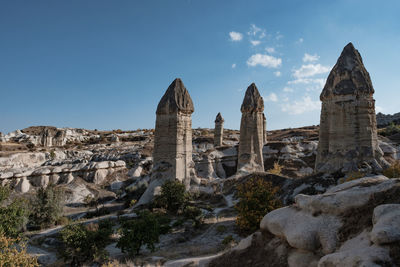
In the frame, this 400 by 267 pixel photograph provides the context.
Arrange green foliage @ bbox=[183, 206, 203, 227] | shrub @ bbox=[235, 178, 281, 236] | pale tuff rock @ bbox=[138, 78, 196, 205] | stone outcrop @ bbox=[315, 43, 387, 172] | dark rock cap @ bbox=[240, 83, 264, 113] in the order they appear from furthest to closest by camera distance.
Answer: dark rock cap @ bbox=[240, 83, 264, 113], pale tuff rock @ bbox=[138, 78, 196, 205], stone outcrop @ bbox=[315, 43, 387, 172], green foliage @ bbox=[183, 206, 203, 227], shrub @ bbox=[235, 178, 281, 236]

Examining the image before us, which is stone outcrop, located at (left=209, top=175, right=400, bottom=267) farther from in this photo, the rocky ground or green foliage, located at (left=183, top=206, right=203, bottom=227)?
green foliage, located at (left=183, top=206, right=203, bottom=227)

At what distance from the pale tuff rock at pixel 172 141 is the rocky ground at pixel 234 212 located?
2307mm

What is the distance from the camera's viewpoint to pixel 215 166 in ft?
109

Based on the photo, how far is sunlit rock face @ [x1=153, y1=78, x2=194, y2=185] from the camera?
1794 cm

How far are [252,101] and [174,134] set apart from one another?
9.76m

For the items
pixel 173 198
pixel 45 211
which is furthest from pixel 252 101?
pixel 45 211

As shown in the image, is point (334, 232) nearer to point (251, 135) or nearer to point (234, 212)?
point (234, 212)

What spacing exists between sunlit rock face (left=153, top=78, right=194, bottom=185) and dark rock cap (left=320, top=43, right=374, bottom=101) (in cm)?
935

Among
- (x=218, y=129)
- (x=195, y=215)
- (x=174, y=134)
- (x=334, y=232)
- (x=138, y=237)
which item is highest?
(x=218, y=129)

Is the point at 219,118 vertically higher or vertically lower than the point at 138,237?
higher

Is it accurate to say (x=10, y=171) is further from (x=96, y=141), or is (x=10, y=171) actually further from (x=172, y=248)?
(x=96, y=141)

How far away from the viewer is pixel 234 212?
1479cm

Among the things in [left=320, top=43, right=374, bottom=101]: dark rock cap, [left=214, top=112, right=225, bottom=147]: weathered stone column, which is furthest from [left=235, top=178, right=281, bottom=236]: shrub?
[left=214, top=112, right=225, bottom=147]: weathered stone column

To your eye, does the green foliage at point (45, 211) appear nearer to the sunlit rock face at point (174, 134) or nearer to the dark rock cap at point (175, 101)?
the sunlit rock face at point (174, 134)
